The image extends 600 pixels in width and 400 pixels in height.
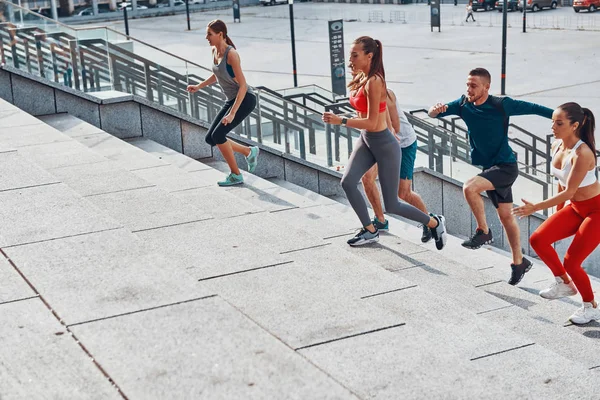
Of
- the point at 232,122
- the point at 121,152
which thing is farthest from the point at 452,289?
the point at 121,152

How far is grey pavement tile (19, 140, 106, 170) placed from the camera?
338 inches

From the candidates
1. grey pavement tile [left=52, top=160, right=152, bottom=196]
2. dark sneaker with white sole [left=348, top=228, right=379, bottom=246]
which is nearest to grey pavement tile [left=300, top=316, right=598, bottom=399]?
dark sneaker with white sole [left=348, top=228, right=379, bottom=246]

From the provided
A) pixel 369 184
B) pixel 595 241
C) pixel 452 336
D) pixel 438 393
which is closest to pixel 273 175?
pixel 369 184

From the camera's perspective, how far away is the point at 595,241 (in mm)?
6898

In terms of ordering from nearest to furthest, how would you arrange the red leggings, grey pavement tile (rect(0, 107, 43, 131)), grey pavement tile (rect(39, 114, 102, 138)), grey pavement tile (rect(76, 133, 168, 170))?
the red leggings
grey pavement tile (rect(76, 133, 168, 170))
grey pavement tile (rect(0, 107, 43, 131))
grey pavement tile (rect(39, 114, 102, 138))

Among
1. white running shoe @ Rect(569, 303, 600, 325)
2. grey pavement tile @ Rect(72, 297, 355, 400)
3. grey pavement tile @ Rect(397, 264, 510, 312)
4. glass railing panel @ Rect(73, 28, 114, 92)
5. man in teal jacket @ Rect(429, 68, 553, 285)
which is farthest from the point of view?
glass railing panel @ Rect(73, 28, 114, 92)

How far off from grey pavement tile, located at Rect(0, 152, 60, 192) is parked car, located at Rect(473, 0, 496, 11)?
44659mm

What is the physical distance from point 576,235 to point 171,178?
13.4ft

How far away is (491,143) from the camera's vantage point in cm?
762

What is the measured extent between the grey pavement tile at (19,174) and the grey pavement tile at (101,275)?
4.89 ft

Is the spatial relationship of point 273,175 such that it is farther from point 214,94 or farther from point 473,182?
point 473,182

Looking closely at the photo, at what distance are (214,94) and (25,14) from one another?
12.2 ft

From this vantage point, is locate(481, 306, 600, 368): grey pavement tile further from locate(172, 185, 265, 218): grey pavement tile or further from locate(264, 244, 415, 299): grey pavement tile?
locate(172, 185, 265, 218): grey pavement tile

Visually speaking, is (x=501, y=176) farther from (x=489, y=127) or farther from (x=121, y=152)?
(x=121, y=152)
